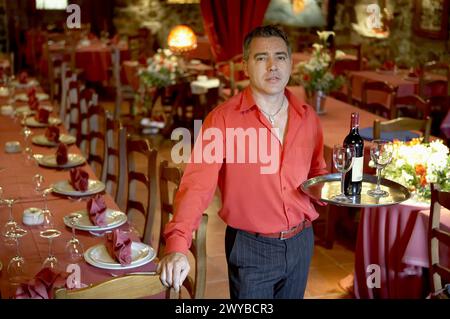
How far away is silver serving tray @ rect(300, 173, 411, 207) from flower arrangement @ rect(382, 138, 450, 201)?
35.9 inches

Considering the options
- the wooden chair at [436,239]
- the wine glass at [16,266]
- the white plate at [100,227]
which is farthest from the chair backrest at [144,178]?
the wooden chair at [436,239]

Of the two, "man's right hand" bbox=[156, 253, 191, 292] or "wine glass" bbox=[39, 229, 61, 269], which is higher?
"man's right hand" bbox=[156, 253, 191, 292]

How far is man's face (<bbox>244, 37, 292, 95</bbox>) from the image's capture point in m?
2.29

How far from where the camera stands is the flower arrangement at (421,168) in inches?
136

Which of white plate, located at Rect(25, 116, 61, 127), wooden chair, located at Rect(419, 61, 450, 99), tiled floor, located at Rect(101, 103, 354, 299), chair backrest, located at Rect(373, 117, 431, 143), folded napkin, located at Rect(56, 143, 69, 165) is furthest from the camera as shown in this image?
wooden chair, located at Rect(419, 61, 450, 99)

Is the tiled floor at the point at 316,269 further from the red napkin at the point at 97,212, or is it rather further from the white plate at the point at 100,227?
the red napkin at the point at 97,212

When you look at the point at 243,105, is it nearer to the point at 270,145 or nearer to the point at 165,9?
the point at 270,145

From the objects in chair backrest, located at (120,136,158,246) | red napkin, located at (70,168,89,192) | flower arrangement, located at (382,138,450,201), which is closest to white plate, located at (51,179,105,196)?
red napkin, located at (70,168,89,192)

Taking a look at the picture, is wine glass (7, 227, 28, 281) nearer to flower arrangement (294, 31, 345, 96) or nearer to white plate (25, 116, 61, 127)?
white plate (25, 116, 61, 127)

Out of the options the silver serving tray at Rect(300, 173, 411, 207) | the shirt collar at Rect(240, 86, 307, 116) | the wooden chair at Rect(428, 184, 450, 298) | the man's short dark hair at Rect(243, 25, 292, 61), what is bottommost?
the wooden chair at Rect(428, 184, 450, 298)

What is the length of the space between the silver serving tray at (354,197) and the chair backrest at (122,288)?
2.21ft

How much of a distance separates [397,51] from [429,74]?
3.27ft

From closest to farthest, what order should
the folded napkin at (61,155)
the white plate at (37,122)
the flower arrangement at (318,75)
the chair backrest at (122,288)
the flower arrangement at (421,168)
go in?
the chair backrest at (122,288) → the flower arrangement at (421,168) → the folded napkin at (61,155) → the white plate at (37,122) → the flower arrangement at (318,75)

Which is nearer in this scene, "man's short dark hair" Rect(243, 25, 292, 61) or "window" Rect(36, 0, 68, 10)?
"man's short dark hair" Rect(243, 25, 292, 61)
